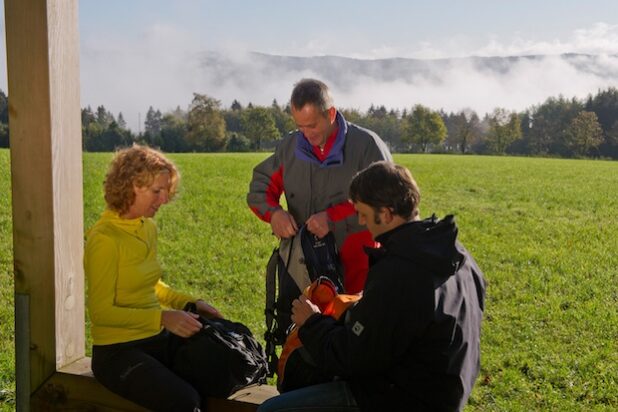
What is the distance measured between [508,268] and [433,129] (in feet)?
75.1

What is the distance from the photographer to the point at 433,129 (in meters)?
30.8

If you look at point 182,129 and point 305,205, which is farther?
point 182,129

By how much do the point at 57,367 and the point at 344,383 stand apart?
5.38 feet

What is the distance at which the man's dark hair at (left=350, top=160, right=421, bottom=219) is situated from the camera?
2.40 meters

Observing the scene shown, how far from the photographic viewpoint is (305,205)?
3.65 metres

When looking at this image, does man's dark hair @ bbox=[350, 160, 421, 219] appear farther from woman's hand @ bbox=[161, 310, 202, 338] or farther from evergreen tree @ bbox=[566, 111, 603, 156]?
evergreen tree @ bbox=[566, 111, 603, 156]

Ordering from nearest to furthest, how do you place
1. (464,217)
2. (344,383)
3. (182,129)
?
(344,383) < (464,217) < (182,129)

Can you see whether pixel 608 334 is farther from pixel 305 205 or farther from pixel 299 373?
pixel 299 373

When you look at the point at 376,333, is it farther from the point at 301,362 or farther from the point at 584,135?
the point at 584,135

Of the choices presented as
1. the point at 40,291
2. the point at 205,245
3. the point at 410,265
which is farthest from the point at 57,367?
the point at 205,245

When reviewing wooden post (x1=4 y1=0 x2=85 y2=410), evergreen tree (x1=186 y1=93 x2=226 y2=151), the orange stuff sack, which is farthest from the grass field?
evergreen tree (x1=186 y1=93 x2=226 y2=151)

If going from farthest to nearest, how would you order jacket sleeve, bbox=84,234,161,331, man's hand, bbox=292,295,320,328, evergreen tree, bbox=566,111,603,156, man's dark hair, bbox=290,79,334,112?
evergreen tree, bbox=566,111,603,156 < man's dark hair, bbox=290,79,334,112 < jacket sleeve, bbox=84,234,161,331 < man's hand, bbox=292,295,320,328

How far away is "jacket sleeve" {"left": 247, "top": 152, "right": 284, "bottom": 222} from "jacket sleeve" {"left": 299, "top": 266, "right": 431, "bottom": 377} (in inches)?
55.6

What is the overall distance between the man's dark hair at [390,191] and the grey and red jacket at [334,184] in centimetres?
105
